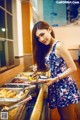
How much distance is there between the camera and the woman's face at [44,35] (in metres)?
1.66

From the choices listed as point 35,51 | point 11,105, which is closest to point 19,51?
point 35,51

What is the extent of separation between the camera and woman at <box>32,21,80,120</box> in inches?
64.4

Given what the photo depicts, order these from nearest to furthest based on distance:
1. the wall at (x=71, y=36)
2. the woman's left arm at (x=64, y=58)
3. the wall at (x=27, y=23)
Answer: the woman's left arm at (x=64, y=58), the wall at (x=27, y=23), the wall at (x=71, y=36)

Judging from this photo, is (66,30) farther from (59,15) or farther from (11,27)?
(11,27)

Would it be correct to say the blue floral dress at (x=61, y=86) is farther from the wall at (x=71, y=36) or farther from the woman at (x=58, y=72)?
the wall at (x=71, y=36)

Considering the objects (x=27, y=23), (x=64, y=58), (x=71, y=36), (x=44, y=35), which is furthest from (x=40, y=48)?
(x=71, y=36)

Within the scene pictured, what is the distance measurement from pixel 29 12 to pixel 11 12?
2481 millimetres

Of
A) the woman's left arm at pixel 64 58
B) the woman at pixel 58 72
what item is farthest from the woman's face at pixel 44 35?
the woman's left arm at pixel 64 58

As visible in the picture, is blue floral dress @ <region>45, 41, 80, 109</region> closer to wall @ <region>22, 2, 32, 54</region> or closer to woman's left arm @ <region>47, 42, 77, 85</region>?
woman's left arm @ <region>47, 42, 77, 85</region>

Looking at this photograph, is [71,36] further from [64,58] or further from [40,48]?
[64,58]

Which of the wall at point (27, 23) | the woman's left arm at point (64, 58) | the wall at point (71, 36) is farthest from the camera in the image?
the wall at point (71, 36)

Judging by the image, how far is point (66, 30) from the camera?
13.0m

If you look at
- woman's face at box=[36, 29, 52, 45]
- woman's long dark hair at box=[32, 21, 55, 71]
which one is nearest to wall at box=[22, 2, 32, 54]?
woman's long dark hair at box=[32, 21, 55, 71]

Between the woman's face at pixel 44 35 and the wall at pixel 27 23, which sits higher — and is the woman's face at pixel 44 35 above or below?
below
